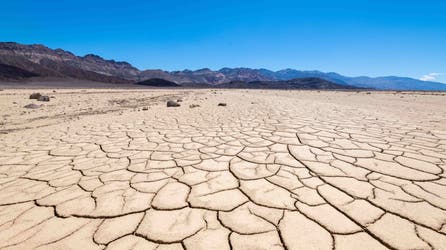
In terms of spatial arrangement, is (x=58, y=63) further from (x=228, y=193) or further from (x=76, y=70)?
(x=228, y=193)

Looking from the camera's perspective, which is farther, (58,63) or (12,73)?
(58,63)

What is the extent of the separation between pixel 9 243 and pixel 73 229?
0.99 ft

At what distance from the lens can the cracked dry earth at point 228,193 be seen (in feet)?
4.21

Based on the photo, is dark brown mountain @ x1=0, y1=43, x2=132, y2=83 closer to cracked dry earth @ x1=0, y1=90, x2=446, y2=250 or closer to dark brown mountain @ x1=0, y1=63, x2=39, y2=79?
dark brown mountain @ x1=0, y1=63, x2=39, y2=79

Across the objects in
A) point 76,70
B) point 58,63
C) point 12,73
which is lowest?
point 12,73

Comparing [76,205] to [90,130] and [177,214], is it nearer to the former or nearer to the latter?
[177,214]

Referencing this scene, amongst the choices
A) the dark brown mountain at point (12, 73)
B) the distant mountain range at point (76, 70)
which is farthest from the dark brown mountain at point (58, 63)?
the dark brown mountain at point (12, 73)

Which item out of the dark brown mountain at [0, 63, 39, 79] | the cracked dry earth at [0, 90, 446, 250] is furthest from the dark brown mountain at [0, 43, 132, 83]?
the cracked dry earth at [0, 90, 446, 250]

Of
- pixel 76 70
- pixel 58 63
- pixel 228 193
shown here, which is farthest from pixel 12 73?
pixel 228 193

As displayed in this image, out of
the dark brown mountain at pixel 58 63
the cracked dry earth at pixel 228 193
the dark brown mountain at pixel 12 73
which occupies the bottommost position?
the cracked dry earth at pixel 228 193

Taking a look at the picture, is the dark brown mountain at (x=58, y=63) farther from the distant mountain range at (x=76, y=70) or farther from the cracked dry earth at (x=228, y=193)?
the cracked dry earth at (x=228, y=193)

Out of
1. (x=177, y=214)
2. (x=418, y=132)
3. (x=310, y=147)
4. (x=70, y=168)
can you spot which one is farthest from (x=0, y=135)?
(x=418, y=132)

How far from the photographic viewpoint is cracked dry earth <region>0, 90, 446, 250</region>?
50.6 inches

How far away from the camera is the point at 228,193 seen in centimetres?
175
